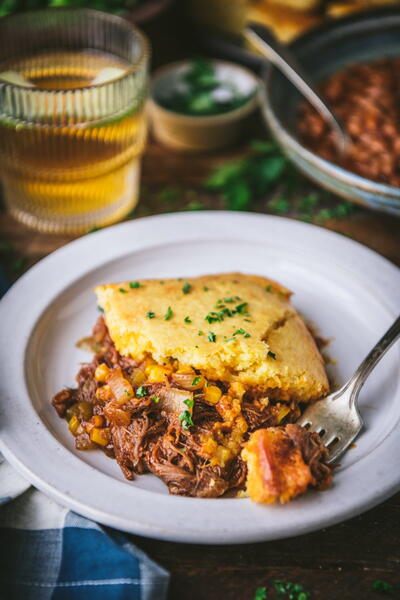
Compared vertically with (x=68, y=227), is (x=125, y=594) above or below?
above

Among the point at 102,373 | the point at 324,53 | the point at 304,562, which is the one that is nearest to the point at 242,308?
the point at 102,373

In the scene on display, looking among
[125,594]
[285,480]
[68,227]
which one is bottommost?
[68,227]

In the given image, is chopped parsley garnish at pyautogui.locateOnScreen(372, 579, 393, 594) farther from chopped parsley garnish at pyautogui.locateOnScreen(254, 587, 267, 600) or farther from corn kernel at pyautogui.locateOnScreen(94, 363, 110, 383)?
corn kernel at pyautogui.locateOnScreen(94, 363, 110, 383)

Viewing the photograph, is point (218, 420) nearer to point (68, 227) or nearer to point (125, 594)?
point (125, 594)

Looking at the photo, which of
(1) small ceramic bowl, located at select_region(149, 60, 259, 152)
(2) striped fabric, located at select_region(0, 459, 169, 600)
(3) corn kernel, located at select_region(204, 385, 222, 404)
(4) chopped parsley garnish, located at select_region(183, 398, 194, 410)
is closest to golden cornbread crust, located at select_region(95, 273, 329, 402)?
(3) corn kernel, located at select_region(204, 385, 222, 404)

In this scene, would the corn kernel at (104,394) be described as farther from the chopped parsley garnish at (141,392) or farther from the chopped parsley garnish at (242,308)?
the chopped parsley garnish at (242,308)

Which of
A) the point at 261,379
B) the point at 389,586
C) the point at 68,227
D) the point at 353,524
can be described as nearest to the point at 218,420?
the point at 261,379

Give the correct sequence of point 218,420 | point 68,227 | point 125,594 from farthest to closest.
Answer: point 68,227
point 218,420
point 125,594

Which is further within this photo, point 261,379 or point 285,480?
point 261,379

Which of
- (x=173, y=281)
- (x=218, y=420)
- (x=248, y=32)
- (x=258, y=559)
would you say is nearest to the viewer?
(x=258, y=559)
